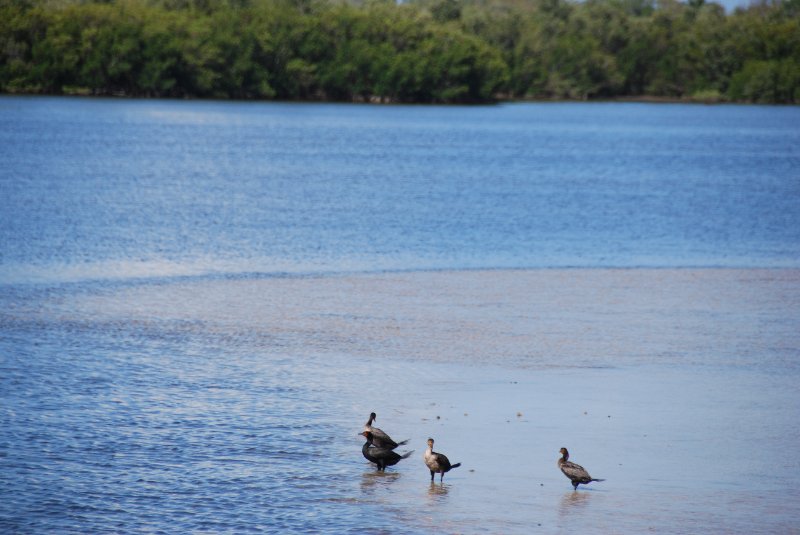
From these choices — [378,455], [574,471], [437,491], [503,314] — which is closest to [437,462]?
[437,491]

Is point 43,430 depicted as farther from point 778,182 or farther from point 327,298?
point 778,182

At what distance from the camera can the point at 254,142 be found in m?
85.4

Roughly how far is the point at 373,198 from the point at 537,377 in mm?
31157

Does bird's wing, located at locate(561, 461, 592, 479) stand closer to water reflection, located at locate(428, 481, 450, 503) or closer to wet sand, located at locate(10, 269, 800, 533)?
wet sand, located at locate(10, 269, 800, 533)

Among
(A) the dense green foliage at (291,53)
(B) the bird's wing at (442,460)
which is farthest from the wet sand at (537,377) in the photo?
(A) the dense green foliage at (291,53)

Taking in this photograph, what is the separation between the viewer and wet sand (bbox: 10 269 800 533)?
495 inches

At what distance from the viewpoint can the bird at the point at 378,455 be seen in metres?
13.2

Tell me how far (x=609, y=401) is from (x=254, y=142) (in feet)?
232

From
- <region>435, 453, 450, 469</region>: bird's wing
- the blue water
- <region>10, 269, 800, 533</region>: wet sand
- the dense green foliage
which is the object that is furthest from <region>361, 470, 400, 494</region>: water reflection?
the dense green foliage

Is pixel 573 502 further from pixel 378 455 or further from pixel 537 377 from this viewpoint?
pixel 537 377

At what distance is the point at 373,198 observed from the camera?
159 ft

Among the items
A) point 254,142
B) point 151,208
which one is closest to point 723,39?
point 254,142

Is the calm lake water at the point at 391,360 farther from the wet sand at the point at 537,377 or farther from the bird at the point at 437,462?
the bird at the point at 437,462

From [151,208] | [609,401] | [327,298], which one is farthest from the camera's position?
[151,208]
